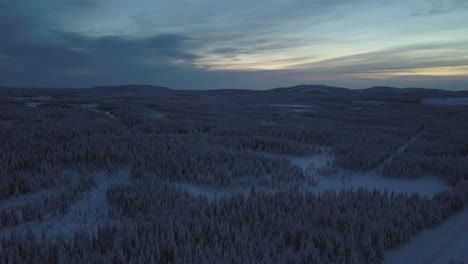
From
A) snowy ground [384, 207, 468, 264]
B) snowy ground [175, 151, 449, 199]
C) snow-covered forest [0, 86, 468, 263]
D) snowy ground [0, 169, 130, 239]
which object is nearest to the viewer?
snow-covered forest [0, 86, 468, 263]

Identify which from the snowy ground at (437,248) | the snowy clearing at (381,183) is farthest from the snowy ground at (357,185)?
the snowy ground at (437,248)

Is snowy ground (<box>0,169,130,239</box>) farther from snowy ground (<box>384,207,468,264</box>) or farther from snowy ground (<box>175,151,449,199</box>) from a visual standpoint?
snowy ground (<box>384,207,468,264</box>)

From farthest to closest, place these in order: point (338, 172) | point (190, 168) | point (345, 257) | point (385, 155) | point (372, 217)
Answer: point (385, 155) → point (338, 172) → point (190, 168) → point (372, 217) → point (345, 257)

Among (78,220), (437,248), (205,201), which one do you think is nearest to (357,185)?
(437,248)

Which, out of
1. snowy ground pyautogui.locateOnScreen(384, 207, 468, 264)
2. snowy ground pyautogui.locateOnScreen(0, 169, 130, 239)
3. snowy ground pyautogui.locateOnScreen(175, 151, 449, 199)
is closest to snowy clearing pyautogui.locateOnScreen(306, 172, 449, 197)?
snowy ground pyautogui.locateOnScreen(175, 151, 449, 199)

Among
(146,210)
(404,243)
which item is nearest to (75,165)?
(146,210)

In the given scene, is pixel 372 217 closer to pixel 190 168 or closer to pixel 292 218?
pixel 292 218
